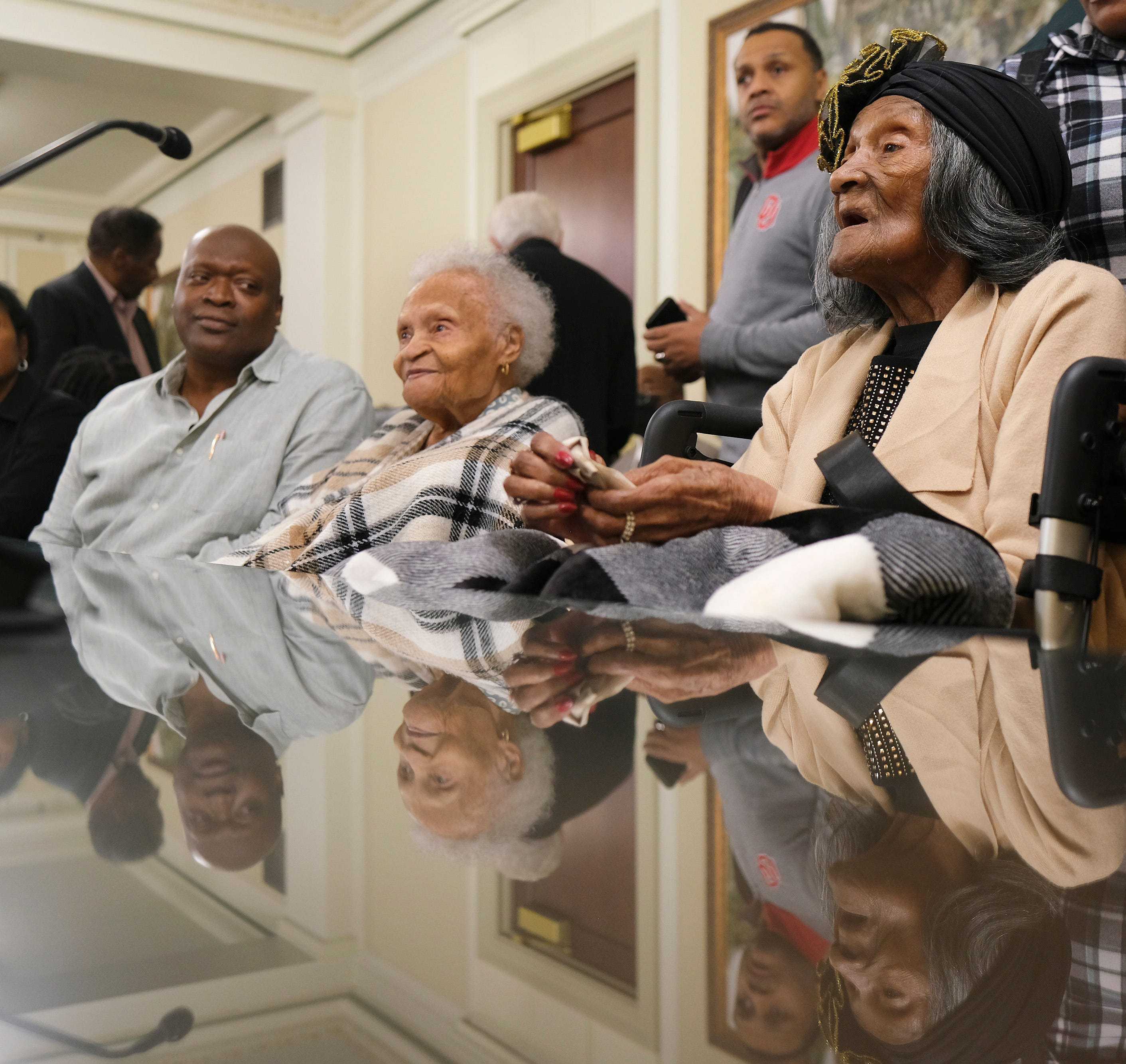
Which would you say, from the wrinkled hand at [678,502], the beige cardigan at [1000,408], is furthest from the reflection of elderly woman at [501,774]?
the beige cardigan at [1000,408]

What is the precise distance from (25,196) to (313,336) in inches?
243

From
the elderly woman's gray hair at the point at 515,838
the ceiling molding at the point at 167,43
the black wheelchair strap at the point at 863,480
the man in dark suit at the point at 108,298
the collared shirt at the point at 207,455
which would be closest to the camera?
the elderly woman's gray hair at the point at 515,838

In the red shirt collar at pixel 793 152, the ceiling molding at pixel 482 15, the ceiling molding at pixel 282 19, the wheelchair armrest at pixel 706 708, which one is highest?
the ceiling molding at pixel 282 19

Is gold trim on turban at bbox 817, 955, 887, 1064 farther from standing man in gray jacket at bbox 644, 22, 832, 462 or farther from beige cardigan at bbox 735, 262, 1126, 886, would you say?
standing man in gray jacket at bbox 644, 22, 832, 462

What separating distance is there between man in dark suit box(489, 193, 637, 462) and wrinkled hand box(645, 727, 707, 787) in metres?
1.97

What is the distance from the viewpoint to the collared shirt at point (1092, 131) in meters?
1.53

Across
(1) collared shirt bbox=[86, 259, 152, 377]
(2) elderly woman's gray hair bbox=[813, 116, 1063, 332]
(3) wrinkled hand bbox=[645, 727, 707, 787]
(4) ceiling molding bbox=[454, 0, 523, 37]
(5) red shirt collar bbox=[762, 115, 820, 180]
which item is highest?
(4) ceiling molding bbox=[454, 0, 523, 37]

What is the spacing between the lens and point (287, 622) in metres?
1.00

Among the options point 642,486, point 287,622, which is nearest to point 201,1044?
point 287,622

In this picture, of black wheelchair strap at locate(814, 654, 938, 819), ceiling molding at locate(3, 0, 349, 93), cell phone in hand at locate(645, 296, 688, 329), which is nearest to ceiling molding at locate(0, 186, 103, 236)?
ceiling molding at locate(3, 0, 349, 93)

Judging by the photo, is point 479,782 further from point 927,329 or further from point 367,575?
point 927,329

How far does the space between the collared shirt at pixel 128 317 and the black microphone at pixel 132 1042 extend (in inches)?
157

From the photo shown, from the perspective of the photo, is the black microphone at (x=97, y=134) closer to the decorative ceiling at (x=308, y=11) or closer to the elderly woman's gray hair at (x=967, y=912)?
the elderly woman's gray hair at (x=967, y=912)

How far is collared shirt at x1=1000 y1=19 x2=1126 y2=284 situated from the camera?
1.53 meters
